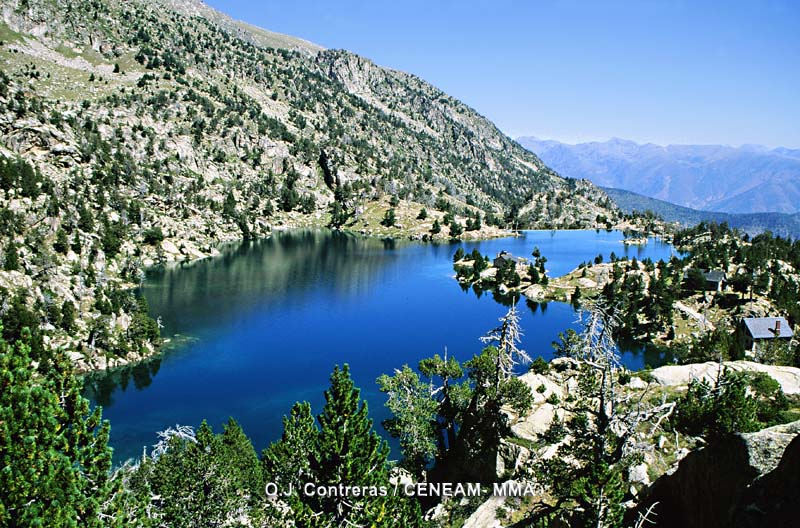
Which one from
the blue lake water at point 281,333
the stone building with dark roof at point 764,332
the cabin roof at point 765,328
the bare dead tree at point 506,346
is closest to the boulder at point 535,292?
the blue lake water at point 281,333

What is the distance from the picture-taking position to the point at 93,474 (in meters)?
16.6

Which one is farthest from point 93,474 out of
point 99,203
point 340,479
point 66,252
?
point 99,203

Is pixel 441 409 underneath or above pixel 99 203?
underneath

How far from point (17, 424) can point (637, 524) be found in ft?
63.6

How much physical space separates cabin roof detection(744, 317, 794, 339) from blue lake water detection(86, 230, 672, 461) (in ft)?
55.8

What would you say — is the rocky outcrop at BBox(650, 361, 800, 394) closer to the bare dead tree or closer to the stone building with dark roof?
the bare dead tree

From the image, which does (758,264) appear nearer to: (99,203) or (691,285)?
(691,285)

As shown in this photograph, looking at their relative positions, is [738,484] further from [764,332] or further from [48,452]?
[764,332]

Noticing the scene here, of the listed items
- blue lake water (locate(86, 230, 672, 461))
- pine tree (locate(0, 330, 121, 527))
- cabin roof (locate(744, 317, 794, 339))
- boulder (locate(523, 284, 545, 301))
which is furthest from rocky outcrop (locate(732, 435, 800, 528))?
boulder (locate(523, 284, 545, 301))

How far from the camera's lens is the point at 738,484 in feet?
45.4

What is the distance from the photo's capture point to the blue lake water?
59.3m

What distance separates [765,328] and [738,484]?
8473 cm

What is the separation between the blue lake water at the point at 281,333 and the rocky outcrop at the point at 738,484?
1629 inches

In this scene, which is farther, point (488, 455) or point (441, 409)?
point (441, 409)
